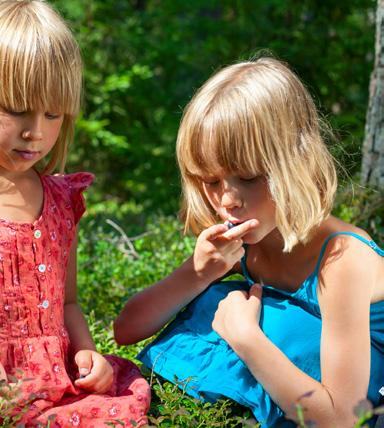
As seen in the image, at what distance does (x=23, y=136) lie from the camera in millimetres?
2566

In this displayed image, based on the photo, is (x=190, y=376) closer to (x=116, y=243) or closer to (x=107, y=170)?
(x=116, y=243)

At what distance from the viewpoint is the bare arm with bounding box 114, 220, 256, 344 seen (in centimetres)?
297

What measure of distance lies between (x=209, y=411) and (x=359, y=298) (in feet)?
1.91

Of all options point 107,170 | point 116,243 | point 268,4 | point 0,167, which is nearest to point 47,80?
point 0,167

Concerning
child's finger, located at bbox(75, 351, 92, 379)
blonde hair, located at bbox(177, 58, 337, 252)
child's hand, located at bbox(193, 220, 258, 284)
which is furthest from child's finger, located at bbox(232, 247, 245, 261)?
child's finger, located at bbox(75, 351, 92, 379)

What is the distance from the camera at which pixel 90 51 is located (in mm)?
7559

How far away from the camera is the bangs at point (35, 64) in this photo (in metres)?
2.53

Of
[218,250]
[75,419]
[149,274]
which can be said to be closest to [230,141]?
[218,250]

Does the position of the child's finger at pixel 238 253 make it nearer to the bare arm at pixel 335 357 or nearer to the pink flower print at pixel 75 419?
the bare arm at pixel 335 357

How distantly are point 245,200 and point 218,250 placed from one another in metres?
0.29

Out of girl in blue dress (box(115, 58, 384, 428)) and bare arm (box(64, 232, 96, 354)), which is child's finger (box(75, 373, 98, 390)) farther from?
girl in blue dress (box(115, 58, 384, 428))

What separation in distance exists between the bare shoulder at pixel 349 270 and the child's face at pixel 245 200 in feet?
0.73

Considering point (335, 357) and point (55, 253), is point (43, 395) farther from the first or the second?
point (335, 357)

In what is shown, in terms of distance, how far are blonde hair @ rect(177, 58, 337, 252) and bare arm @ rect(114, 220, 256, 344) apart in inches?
11.2
